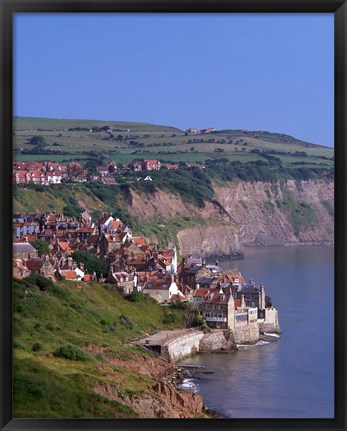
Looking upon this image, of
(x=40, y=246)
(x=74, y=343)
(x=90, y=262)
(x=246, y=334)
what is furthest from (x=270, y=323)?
(x=40, y=246)

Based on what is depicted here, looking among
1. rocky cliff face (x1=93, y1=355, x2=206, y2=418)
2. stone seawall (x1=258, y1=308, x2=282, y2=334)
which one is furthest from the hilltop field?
rocky cliff face (x1=93, y1=355, x2=206, y2=418)

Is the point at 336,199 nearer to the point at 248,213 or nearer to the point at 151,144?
the point at 151,144

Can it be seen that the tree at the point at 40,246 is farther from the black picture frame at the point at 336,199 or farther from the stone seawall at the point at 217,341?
the black picture frame at the point at 336,199

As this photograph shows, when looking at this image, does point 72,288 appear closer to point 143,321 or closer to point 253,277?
point 143,321

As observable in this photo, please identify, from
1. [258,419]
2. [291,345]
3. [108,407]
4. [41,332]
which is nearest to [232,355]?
[291,345]

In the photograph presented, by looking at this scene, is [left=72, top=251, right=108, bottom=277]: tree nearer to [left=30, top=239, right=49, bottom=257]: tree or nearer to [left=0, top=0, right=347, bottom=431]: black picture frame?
[left=30, top=239, right=49, bottom=257]: tree
